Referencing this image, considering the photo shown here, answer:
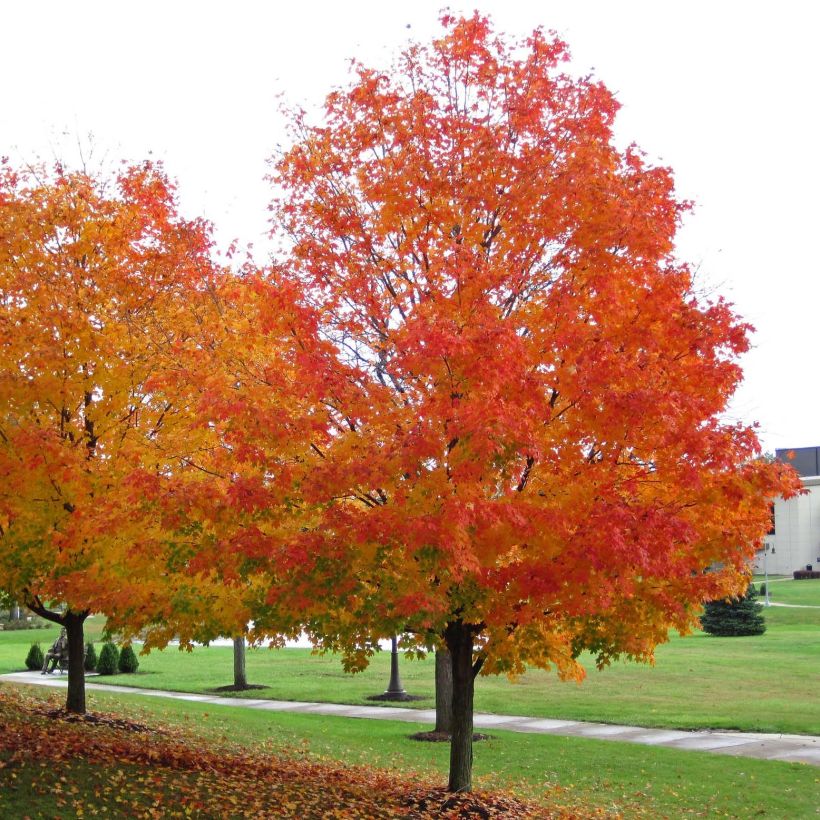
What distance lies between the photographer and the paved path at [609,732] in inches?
757

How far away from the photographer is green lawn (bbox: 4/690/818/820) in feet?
48.5

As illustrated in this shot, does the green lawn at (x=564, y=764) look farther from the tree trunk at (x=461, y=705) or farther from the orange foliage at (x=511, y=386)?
the orange foliage at (x=511, y=386)

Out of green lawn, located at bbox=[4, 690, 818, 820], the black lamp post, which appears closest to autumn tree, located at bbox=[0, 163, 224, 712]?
green lawn, located at bbox=[4, 690, 818, 820]

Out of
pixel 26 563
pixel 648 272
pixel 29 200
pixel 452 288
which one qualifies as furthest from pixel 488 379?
pixel 29 200

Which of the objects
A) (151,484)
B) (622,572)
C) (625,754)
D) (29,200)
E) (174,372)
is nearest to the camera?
(622,572)

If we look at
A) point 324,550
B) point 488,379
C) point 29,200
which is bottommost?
point 324,550

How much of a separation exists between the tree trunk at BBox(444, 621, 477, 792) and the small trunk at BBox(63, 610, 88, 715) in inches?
305

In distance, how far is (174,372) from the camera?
38.0ft

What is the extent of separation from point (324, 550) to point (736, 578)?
16.9 feet

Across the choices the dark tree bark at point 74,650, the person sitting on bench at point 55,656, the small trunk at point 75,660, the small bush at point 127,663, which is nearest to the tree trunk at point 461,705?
the dark tree bark at point 74,650

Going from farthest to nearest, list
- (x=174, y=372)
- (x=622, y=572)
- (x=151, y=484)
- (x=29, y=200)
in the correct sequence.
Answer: (x=29, y=200) → (x=174, y=372) → (x=151, y=484) → (x=622, y=572)

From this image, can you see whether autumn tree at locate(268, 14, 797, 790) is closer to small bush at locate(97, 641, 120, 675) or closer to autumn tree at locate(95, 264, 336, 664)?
autumn tree at locate(95, 264, 336, 664)

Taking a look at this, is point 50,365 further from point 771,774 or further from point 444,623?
point 771,774

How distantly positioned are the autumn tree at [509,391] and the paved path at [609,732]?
8.29 m
